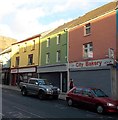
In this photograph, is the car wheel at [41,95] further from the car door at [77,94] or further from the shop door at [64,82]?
the shop door at [64,82]

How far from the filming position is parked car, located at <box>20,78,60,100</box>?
23125mm

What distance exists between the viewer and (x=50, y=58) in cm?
3459

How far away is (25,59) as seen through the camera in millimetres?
41719

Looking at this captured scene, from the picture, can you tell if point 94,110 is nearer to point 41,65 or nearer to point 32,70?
point 41,65

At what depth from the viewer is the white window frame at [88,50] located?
27325 millimetres

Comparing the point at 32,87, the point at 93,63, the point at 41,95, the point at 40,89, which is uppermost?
the point at 93,63

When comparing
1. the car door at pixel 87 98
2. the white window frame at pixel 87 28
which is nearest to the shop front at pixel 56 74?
the white window frame at pixel 87 28

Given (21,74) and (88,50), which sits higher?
(88,50)

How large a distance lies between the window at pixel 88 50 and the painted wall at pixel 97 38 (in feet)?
1.21

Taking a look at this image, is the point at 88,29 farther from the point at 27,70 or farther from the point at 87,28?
the point at 27,70

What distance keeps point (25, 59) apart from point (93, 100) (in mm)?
25770

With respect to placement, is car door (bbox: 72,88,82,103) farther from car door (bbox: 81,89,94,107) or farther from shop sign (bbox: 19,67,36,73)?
shop sign (bbox: 19,67,36,73)

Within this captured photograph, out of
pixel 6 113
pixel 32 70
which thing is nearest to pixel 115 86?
pixel 6 113

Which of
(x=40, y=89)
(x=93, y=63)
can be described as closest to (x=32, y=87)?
(x=40, y=89)
